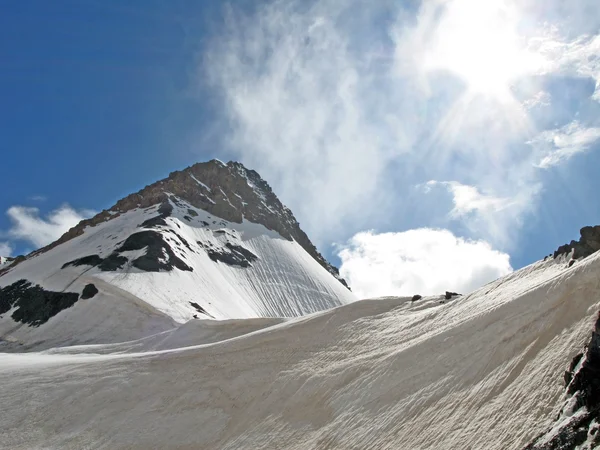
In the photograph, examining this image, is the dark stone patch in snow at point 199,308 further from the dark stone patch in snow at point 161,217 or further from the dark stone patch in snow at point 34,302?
the dark stone patch in snow at point 161,217

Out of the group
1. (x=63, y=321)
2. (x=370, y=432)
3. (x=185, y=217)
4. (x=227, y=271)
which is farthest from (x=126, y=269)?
(x=370, y=432)

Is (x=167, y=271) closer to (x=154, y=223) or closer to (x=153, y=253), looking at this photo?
(x=153, y=253)

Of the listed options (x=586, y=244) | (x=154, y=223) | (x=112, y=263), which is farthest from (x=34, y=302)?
(x=586, y=244)

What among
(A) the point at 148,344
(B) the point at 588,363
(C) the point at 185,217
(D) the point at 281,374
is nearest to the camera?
(B) the point at 588,363

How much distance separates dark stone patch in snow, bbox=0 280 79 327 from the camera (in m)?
63.9

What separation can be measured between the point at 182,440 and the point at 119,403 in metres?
4.96

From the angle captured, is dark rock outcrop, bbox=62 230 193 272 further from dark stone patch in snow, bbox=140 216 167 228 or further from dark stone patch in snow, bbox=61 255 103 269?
dark stone patch in snow, bbox=140 216 167 228

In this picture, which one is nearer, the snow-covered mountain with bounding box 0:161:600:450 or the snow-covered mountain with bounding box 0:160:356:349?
the snow-covered mountain with bounding box 0:161:600:450

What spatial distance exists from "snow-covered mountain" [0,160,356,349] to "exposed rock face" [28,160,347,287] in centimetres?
35

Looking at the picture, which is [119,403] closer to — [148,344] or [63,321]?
[148,344]

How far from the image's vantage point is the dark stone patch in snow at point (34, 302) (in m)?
63.9

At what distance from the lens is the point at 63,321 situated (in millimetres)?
60281

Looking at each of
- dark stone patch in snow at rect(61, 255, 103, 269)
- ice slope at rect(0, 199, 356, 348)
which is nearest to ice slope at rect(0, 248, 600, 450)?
ice slope at rect(0, 199, 356, 348)

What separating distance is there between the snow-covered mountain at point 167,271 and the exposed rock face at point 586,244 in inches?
1749
